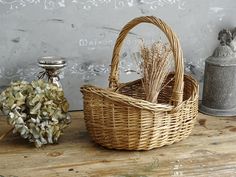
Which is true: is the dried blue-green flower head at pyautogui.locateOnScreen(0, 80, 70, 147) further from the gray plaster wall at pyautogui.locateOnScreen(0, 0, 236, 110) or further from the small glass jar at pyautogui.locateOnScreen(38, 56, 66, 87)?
the gray plaster wall at pyautogui.locateOnScreen(0, 0, 236, 110)

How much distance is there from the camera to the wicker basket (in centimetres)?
83

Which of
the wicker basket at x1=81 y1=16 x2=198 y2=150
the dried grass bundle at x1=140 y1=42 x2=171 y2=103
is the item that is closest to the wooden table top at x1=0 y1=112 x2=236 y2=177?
the wicker basket at x1=81 y1=16 x2=198 y2=150

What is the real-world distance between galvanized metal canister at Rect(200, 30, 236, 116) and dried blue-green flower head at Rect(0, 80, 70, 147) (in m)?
0.49

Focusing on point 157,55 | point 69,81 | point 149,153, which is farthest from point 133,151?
point 69,81

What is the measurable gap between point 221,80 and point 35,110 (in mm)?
579

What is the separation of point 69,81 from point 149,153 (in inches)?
15.7

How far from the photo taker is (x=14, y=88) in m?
0.89

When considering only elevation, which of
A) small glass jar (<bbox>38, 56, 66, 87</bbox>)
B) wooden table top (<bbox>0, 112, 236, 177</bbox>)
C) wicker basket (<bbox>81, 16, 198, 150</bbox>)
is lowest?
wooden table top (<bbox>0, 112, 236, 177</bbox>)

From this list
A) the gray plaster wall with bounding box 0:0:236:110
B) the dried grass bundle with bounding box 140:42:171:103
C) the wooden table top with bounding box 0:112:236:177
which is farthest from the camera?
the gray plaster wall with bounding box 0:0:236:110

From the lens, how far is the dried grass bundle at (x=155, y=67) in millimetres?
916

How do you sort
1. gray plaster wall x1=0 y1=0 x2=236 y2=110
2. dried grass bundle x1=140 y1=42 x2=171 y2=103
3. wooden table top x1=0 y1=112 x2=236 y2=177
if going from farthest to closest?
1. gray plaster wall x1=0 y1=0 x2=236 y2=110
2. dried grass bundle x1=140 y1=42 x2=171 y2=103
3. wooden table top x1=0 y1=112 x2=236 y2=177

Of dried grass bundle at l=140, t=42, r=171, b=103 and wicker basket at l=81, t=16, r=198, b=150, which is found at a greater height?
dried grass bundle at l=140, t=42, r=171, b=103

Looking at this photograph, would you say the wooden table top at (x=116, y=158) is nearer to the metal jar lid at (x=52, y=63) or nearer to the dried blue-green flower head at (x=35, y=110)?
the dried blue-green flower head at (x=35, y=110)

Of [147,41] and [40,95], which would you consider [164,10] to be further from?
[40,95]
